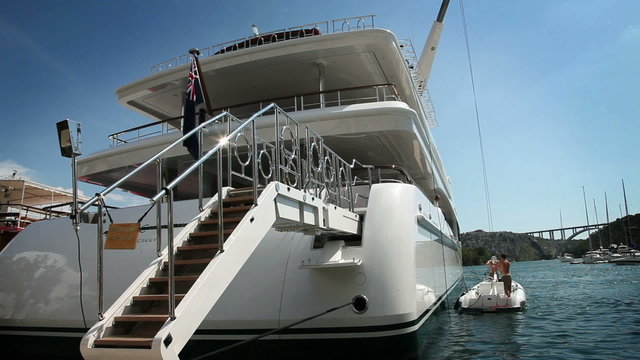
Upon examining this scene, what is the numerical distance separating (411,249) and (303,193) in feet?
6.89

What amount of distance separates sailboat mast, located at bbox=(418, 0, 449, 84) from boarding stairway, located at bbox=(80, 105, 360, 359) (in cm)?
1476

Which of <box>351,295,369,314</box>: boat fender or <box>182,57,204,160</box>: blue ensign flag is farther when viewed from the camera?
<box>182,57,204,160</box>: blue ensign flag

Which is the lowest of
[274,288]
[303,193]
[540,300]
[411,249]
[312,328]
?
[540,300]

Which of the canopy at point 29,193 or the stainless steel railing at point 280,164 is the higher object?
the canopy at point 29,193

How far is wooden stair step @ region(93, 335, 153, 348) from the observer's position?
3590 millimetres

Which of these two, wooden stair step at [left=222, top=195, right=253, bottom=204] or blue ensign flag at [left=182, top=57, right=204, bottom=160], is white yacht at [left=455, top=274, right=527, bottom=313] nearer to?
wooden stair step at [left=222, top=195, right=253, bottom=204]

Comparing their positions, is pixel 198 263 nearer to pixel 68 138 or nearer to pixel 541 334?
pixel 68 138

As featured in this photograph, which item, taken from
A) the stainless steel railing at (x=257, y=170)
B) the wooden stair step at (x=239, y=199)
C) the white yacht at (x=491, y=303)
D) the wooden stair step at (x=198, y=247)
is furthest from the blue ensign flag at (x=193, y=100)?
the white yacht at (x=491, y=303)

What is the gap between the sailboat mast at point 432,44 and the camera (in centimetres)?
1912

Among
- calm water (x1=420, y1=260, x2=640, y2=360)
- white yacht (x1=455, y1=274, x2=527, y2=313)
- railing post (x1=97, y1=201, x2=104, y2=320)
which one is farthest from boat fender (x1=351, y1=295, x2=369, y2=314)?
white yacht (x1=455, y1=274, x2=527, y2=313)

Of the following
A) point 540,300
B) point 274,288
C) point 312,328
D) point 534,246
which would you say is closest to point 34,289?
point 274,288

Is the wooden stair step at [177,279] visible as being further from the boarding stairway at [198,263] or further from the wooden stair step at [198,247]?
the wooden stair step at [198,247]

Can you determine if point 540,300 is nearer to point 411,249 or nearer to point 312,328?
point 411,249

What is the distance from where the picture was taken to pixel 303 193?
543cm
